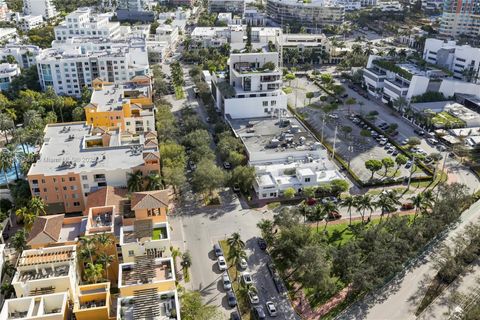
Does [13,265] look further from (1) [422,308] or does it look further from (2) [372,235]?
(1) [422,308]

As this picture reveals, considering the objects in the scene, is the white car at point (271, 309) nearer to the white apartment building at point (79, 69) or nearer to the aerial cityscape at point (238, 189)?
the aerial cityscape at point (238, 189)

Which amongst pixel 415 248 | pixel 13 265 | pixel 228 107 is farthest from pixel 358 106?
pixel 13 265

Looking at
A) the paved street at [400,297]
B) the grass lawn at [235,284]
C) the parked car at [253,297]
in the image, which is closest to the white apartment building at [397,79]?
the paved street at [400,297]

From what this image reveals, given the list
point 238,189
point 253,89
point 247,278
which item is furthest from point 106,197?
point 253,89

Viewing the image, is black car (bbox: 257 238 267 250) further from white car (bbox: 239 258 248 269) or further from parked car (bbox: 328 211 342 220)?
parked car (bbox: 328 211 342 220)

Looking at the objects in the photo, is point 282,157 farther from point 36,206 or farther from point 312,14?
point 312,14

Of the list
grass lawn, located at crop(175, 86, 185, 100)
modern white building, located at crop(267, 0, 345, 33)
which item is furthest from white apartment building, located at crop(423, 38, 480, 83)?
grass lawn, located at crop(175, 86, 185, 100)
